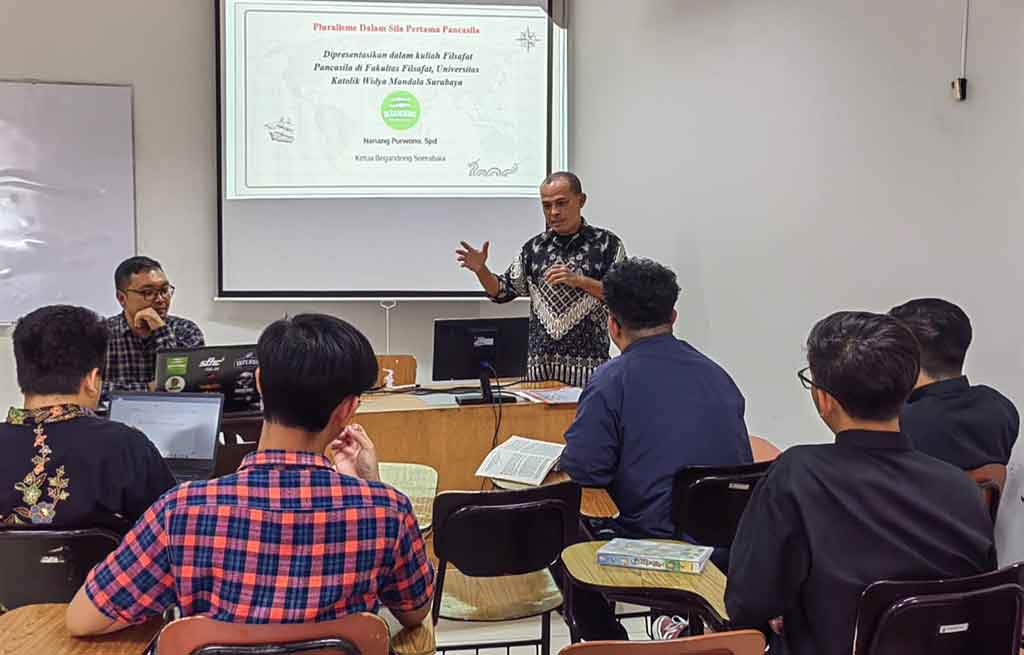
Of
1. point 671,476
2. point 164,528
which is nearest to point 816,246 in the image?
point 671,476

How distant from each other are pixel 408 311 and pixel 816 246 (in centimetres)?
270

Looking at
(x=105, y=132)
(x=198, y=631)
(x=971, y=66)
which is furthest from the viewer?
(x=105, y=132)

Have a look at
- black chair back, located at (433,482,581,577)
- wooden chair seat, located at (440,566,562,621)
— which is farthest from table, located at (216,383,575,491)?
black chair back, located at (433,482,581,577)

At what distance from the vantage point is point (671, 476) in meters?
2.45

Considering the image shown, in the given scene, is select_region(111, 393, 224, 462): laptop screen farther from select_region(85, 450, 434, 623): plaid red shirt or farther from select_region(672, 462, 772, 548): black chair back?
select_region(672, 462, 772, 548): black chair back

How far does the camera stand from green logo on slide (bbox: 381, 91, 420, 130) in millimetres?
5191

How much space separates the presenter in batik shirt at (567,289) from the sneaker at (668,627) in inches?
50.3

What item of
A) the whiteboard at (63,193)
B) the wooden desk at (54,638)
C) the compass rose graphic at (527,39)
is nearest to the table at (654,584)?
the wooden desk at (54,638)

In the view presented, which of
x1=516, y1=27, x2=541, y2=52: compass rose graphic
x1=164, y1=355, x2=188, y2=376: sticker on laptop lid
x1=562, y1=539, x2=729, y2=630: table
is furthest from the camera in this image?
x1=516, y1=27, x2=541, y2=52: compass rose graphic

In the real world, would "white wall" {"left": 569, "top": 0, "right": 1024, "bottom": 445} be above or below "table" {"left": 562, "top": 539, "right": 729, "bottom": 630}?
above

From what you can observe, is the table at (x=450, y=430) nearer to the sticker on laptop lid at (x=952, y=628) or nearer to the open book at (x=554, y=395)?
the open book at (x=554, y=395)

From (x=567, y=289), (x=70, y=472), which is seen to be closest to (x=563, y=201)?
(x=567, y=289)

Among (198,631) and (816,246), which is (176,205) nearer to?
(816,246)

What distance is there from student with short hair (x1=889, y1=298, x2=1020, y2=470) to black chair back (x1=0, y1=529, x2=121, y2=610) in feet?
6.01
